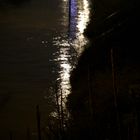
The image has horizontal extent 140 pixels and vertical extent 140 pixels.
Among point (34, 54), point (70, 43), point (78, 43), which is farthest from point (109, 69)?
point (70, 43)

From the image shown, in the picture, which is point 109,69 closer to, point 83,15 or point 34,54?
point 34,54

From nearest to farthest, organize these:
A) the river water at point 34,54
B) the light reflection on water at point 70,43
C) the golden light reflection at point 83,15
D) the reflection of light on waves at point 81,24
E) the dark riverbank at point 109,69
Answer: the dark riverbank at point 109,69
the river water at point 34,54
the light reflection on water at point 70,43
the reflection of light on waves at point 81,24
the golden light reflection at point 83,15

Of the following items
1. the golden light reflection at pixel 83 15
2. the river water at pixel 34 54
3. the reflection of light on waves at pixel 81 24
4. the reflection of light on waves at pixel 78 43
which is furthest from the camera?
the golden light reflection at pixel 83 15

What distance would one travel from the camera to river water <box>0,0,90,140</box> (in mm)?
8930

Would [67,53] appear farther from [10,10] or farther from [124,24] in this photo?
[10,10]

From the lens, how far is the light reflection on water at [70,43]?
10.2m

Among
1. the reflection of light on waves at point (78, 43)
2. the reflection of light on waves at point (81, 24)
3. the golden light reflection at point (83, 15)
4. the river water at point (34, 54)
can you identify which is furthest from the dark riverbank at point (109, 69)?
the golden light reflection at point (83, 15)

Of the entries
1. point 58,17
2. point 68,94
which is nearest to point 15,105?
point 68,94

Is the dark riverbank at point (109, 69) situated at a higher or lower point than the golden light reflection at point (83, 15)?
lower

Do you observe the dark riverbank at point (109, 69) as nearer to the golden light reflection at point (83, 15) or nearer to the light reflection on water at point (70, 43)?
the light reflection on water at point (70, 43)

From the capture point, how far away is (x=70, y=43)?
516 inches

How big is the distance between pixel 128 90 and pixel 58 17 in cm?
866

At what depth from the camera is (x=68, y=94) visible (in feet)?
30.2

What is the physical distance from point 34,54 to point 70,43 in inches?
51.9
